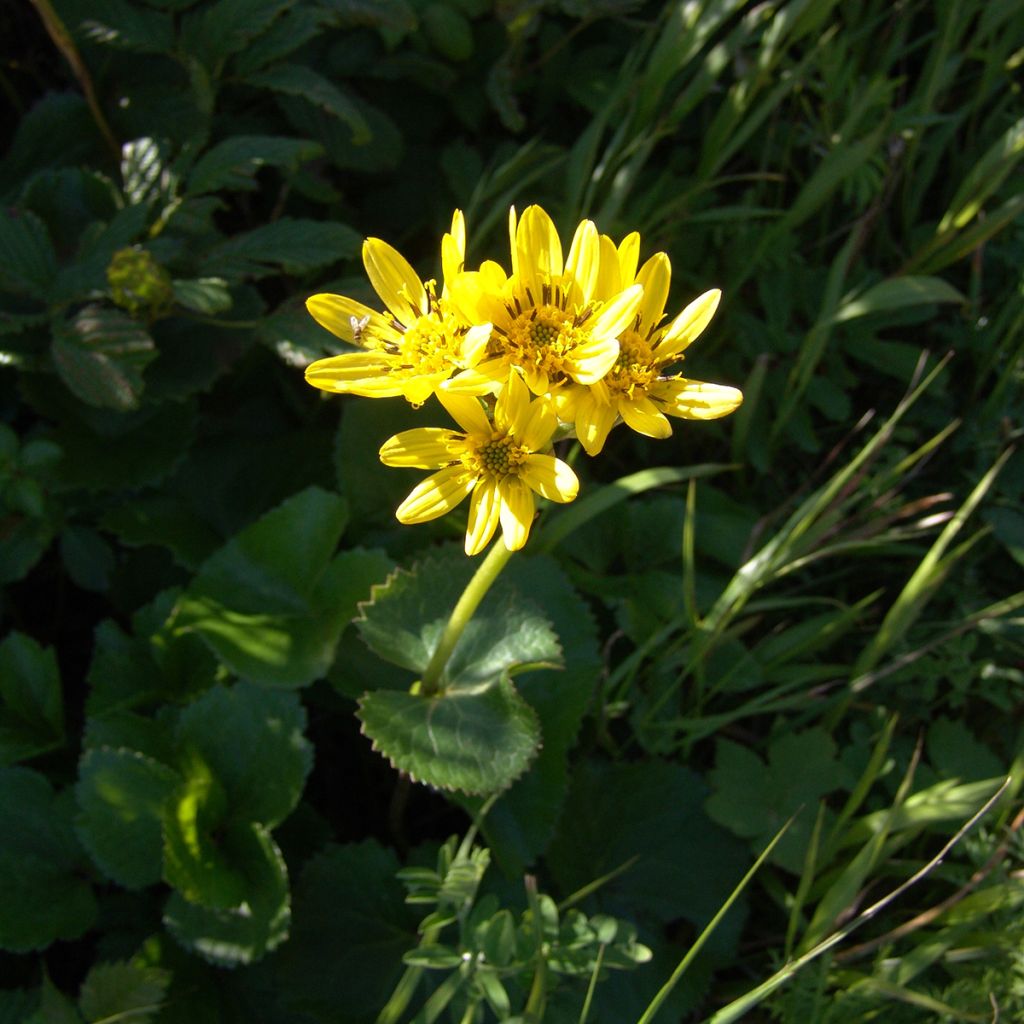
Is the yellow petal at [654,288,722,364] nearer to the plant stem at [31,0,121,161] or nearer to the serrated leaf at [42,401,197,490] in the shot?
the serrated leaf at [42,401,197,490]

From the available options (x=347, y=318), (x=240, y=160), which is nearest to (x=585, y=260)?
(x=347, y=318)

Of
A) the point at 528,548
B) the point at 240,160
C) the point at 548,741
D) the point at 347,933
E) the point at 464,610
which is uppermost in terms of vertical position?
the point at 240,160

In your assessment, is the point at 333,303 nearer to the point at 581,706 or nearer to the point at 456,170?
the point at 581,706

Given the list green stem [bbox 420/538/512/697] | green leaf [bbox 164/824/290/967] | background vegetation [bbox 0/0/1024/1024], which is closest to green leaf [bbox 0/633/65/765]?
background vegetation [bbox 0/0/1024/1024]

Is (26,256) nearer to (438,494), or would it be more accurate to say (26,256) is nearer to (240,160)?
(240,160)

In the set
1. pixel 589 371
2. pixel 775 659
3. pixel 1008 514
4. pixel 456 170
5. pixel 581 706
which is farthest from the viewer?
pixel 456 170

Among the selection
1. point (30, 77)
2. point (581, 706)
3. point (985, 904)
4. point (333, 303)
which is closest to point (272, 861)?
point (581, 706)

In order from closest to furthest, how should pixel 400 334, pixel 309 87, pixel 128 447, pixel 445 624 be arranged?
1. pixel 400 334
2. pixel 445 624
3. pixel 309 87
4. pixel 128 447
